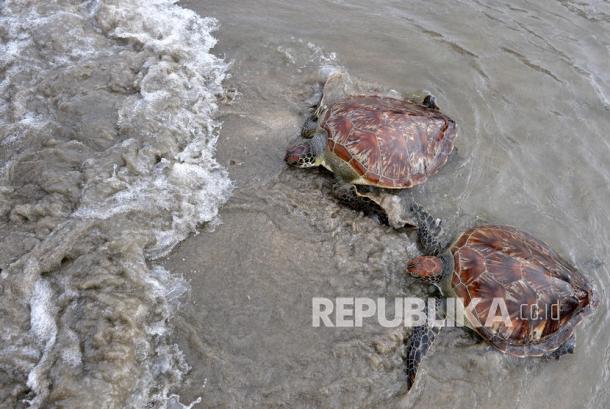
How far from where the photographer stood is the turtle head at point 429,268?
3.86 m

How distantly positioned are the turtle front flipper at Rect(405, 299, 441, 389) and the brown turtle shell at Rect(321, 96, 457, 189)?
62.4 inches

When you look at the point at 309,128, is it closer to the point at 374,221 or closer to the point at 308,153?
the point at 308,153

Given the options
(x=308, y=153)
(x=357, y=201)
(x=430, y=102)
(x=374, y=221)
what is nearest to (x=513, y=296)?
(x=374, y=221)

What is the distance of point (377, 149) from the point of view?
4.53 m

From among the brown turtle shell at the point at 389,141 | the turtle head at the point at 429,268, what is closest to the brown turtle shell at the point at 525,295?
the turtle head at the point at 429,268

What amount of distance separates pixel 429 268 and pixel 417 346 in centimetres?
73

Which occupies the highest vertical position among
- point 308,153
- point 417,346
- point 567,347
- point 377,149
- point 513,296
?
point 377,149

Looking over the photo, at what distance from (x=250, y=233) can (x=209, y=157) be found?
1223mm

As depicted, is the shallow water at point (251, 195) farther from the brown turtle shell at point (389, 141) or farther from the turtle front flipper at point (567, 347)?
the brown turtle shell at point (389, 141)

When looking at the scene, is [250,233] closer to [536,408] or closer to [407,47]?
[536,408]

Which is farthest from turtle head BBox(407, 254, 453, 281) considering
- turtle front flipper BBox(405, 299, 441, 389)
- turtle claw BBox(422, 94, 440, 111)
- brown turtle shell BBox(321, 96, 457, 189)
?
turtle claw BBox(422, 94, 440, 111)

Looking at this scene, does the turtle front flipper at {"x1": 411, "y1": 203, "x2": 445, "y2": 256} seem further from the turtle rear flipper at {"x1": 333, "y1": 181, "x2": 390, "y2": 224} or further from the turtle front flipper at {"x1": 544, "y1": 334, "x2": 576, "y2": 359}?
the turtle front flipper at {"x1": 544, "y1": 334, "x2": 576, "y2": 359}

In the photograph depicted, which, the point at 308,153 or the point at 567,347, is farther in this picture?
the point at 308,153

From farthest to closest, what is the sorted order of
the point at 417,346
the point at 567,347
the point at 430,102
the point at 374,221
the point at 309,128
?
the point at 430,102, the point at 309,128, the point at 374,221, the point at 567,347, the point at 417,346
